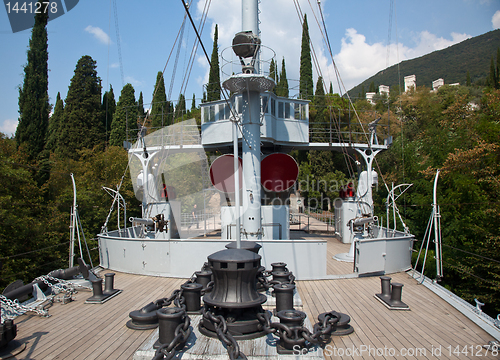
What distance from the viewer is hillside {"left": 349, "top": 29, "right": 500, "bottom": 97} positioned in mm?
152250

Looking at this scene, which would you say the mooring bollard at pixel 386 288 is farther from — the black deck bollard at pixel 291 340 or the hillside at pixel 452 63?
the hillside at pixel 452 63

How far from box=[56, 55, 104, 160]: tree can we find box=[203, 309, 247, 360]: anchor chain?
2948cm

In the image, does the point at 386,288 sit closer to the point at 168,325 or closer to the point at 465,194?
the point at 168,325

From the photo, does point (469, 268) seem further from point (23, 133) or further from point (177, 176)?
point (23, 133)

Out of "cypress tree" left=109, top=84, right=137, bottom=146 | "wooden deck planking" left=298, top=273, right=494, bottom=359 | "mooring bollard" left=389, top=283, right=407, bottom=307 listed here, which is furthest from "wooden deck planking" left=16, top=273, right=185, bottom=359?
"cypress tree" left=109, top=84, right=137, bottom=146

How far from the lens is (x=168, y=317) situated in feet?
10.8

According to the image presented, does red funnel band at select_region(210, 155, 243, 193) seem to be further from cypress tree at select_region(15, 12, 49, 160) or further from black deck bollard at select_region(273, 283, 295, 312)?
cypress tree at select_region(15, 12, 49, 160)

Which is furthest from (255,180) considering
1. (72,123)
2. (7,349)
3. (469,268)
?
(72,123)

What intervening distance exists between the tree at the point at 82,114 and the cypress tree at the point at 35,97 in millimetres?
8417

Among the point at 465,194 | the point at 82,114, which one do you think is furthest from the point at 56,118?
the point at 465,194

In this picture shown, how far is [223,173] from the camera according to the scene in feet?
38.0

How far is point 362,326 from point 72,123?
104 feet

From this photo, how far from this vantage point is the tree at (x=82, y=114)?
2898cm

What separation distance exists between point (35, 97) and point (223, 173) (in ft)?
54.3
